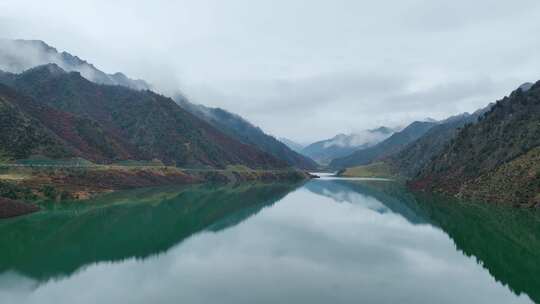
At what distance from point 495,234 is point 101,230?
65.1 m

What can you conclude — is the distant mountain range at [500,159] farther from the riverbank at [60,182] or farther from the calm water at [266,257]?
the riverbank at [60,182]

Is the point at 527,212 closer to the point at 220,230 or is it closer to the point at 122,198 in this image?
the point at 220,230

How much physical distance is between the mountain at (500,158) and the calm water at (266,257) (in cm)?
1852

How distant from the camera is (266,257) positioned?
56625 mm

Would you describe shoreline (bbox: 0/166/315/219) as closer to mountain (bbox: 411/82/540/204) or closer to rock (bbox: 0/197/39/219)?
rock (bbox: 0/197/39/219)

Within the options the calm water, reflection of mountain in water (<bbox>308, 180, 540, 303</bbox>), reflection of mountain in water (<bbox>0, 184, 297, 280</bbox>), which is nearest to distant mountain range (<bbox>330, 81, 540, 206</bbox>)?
reflection of mountain in water (<bbox>308, 180, 540, 303</bbox>)

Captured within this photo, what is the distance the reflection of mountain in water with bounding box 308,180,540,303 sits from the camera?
165 feet

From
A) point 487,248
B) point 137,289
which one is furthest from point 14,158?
point 487,248

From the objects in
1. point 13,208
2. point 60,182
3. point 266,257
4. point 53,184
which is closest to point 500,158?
point 266,257

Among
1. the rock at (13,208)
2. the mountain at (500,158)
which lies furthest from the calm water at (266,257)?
the mountain at (500,158)

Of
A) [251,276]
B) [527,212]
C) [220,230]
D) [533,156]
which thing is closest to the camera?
[251,276]

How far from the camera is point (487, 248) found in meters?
67.8

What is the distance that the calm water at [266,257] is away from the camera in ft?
132

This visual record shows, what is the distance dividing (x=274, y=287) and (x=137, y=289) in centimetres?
1183
